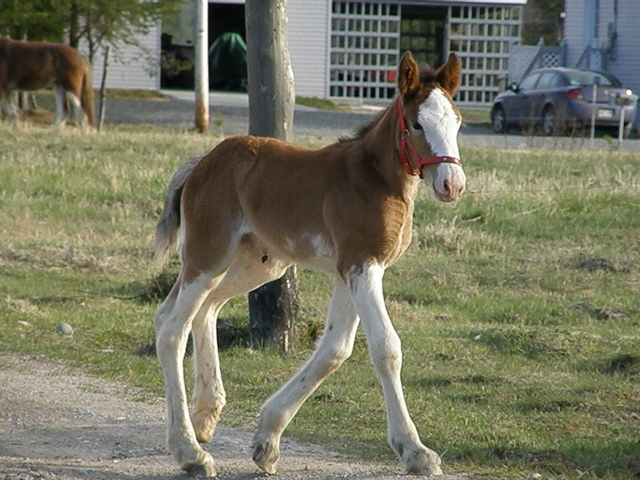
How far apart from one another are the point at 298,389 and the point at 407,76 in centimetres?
162

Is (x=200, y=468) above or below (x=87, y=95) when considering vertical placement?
below

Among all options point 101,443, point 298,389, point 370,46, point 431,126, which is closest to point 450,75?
point 431,126

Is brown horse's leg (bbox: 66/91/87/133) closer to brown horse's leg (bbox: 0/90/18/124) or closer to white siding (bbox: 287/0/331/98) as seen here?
brown horse's leg (bbox: 0/90/18/124)

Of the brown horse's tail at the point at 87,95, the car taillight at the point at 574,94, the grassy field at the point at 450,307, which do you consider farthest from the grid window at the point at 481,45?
the grassy field at the point at 450,307

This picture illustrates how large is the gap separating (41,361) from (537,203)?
7.44 meters

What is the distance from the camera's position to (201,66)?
2206 centimetres

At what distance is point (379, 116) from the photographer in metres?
5.79

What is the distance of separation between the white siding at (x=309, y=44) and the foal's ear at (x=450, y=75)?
31036 millimetres

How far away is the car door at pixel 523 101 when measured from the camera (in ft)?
90.1

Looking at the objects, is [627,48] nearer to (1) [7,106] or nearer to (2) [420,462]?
(1) [7,106]

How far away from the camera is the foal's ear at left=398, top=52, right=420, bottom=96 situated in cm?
526

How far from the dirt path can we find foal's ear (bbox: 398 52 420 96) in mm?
1831

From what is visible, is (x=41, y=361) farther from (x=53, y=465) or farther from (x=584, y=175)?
(x=584, y=175)

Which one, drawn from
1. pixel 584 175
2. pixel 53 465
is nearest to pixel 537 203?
pixel 584 175
